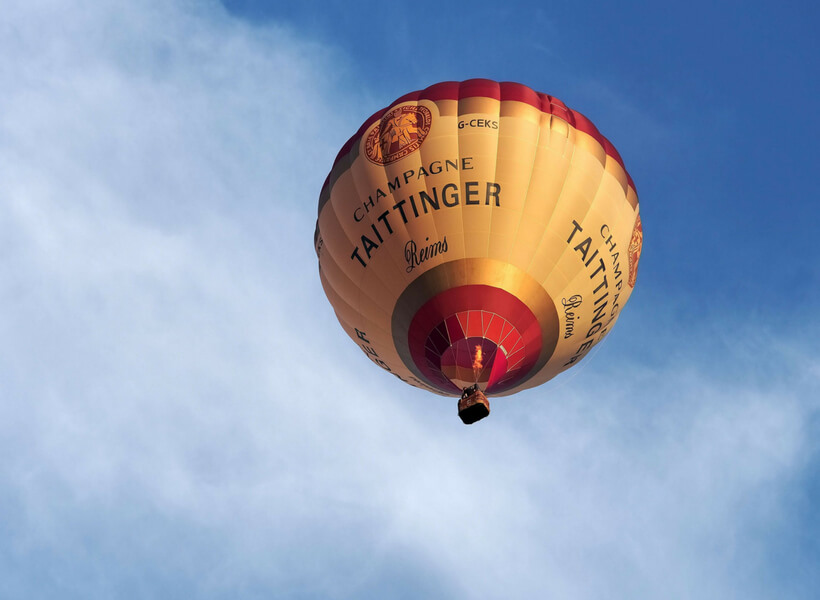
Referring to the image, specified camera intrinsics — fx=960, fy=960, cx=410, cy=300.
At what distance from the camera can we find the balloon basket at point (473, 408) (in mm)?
16500

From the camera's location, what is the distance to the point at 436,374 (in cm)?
1772

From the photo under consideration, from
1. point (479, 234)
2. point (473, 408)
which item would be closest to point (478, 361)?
point (473, 408)

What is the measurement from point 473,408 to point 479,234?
3.09 m

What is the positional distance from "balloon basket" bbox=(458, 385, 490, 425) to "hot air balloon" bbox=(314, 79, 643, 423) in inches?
0.9

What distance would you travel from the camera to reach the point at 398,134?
1798 centimetres

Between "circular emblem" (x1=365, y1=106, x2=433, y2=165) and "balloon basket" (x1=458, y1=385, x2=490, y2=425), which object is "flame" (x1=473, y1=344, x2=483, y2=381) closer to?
"balloon basket" (x1=458, y1=385, x2=490, y2=425)

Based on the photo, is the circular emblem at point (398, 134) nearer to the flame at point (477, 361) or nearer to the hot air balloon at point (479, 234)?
the hot air balloon at point (479, 234)

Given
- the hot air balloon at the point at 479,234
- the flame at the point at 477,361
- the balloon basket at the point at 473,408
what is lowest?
the balloon basket at the point at 473,408

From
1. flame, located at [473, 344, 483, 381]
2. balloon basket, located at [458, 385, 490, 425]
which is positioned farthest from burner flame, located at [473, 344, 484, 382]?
balloon basket, located at [458, 385, 490, 425]

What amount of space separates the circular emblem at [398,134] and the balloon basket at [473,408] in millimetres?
4615

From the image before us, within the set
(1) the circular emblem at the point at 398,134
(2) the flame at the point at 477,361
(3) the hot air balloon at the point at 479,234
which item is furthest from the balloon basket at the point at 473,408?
(1) the circular emblem at the point at 398,134

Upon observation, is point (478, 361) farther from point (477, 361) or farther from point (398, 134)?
point (398, 134)

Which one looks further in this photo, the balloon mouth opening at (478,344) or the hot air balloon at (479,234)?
the hot air balloon at (479,234)

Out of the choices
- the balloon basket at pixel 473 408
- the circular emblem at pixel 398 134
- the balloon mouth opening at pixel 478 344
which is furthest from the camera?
the circular emblem at pixel 398 134
